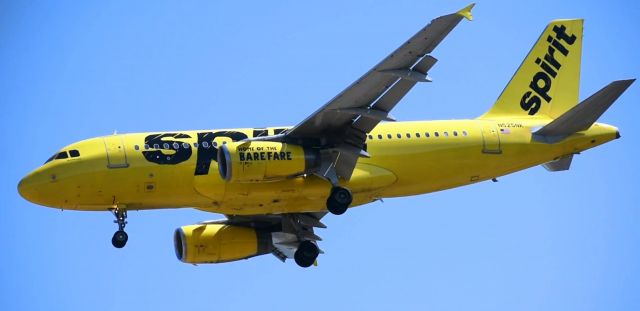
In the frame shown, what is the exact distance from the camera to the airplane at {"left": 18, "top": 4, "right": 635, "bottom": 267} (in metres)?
39.6

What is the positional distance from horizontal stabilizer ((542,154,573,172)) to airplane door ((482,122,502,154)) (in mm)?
2350

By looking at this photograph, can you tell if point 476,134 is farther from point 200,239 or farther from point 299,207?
point 200,239

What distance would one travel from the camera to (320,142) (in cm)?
4116

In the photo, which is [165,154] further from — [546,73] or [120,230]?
[546,73]

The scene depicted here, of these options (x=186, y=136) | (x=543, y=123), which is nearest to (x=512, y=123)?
(x=543, y=123)

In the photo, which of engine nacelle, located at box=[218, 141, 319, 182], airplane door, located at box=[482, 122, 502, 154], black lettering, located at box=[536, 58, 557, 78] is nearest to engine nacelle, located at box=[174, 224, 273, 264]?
engine nacelle, located at box=[218, 141, 319, 182]

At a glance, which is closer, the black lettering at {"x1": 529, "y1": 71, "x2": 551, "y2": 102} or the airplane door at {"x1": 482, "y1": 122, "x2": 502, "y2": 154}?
the airplane door at {"x1": 482, "y1": 122, "x2": 502, "y2": 154}

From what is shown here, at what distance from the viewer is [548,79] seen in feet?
155

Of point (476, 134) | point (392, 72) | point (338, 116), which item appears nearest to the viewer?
point (392, 72)

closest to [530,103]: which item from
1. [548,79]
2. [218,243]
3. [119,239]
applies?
[548,79]

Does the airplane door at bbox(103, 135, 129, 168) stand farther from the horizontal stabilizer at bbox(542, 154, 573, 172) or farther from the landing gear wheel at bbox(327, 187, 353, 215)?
the horizontal stabilizer at bbox(542, 154, 573, 172)

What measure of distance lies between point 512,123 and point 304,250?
8.81m

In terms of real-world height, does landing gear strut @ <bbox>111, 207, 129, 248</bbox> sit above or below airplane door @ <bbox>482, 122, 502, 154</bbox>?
below

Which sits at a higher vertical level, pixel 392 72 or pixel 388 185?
pixel 392 72
